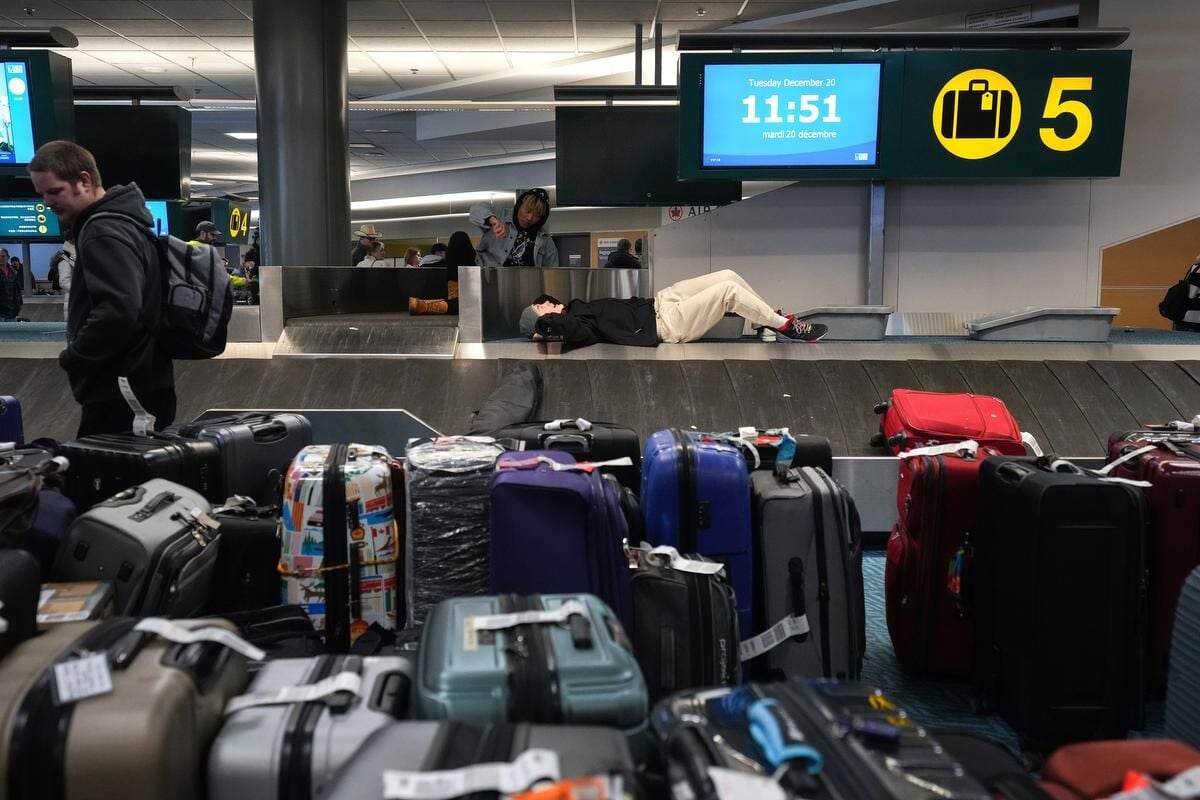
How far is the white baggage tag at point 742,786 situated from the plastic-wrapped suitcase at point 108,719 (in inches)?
29.7

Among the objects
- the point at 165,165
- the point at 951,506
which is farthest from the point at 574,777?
the point at 165,165

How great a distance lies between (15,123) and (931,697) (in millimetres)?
6999

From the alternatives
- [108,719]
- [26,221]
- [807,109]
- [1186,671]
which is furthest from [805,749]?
[26,221]

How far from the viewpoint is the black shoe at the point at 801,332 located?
579 centimetres

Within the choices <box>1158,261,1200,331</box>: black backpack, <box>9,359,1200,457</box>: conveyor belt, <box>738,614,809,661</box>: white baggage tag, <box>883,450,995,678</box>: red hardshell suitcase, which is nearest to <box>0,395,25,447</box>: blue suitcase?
<box>9,359,1200,457</box>: conveyor belt

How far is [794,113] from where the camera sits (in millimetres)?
6039

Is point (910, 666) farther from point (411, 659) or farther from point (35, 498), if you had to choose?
point (35, 498)

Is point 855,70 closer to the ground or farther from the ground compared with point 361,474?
farther from the ground

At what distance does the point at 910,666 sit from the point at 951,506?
0.54m

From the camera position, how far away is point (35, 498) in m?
1.97

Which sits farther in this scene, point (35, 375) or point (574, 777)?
point (35, 375)

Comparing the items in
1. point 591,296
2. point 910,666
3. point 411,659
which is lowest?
point 910,666

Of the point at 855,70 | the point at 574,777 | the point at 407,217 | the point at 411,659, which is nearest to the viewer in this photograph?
the point at 574,777

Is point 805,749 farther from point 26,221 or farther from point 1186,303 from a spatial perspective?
point 26,221
